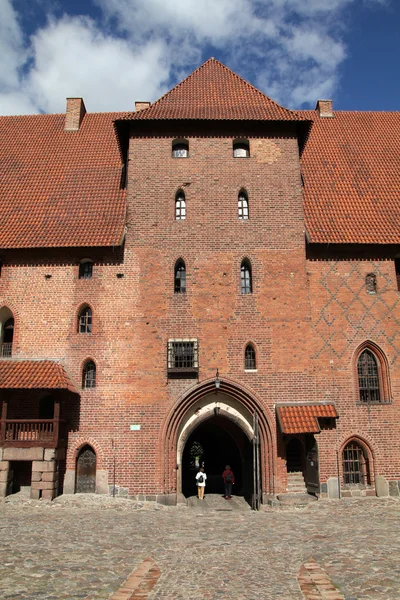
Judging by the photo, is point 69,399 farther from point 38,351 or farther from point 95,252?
point 95,252

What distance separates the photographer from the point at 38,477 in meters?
14.4

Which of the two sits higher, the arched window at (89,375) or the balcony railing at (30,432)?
the arched window at (89,375)

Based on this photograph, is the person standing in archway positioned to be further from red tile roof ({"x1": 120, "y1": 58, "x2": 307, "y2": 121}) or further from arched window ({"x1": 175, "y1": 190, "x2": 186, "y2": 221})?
red tile roof ({"x1": 120, "y1": 58, "x2": 307, "y2": 121})

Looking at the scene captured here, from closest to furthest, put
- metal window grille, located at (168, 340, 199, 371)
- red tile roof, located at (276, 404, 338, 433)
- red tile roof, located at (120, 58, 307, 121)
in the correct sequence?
red tile roof, located at (276, 404, 338, 433), metal window grille, located at (168, 340, 199, 371), red tile roof, located at (120, 58, 307, 121)

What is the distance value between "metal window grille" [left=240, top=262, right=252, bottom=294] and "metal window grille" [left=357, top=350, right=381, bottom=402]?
397 centimetres

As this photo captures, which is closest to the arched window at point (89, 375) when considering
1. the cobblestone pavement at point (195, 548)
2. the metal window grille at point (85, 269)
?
the metal window grille at point (85, 269)

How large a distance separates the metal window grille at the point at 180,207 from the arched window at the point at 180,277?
4.74ft

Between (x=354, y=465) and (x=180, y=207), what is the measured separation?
9.38 metres

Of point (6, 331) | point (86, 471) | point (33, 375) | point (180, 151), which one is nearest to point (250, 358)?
Answer: point (86, 471)

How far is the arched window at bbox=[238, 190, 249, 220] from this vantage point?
1697 cm

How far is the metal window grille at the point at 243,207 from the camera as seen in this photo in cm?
1697

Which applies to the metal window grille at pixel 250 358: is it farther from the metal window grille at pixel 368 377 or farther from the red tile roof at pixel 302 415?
the metal window grille at pixel 368 377

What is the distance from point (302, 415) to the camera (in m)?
14.9

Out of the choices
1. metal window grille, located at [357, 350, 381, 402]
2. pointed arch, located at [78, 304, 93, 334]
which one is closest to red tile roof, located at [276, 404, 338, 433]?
metal window grille, located at [357, 350, 381, 402]
